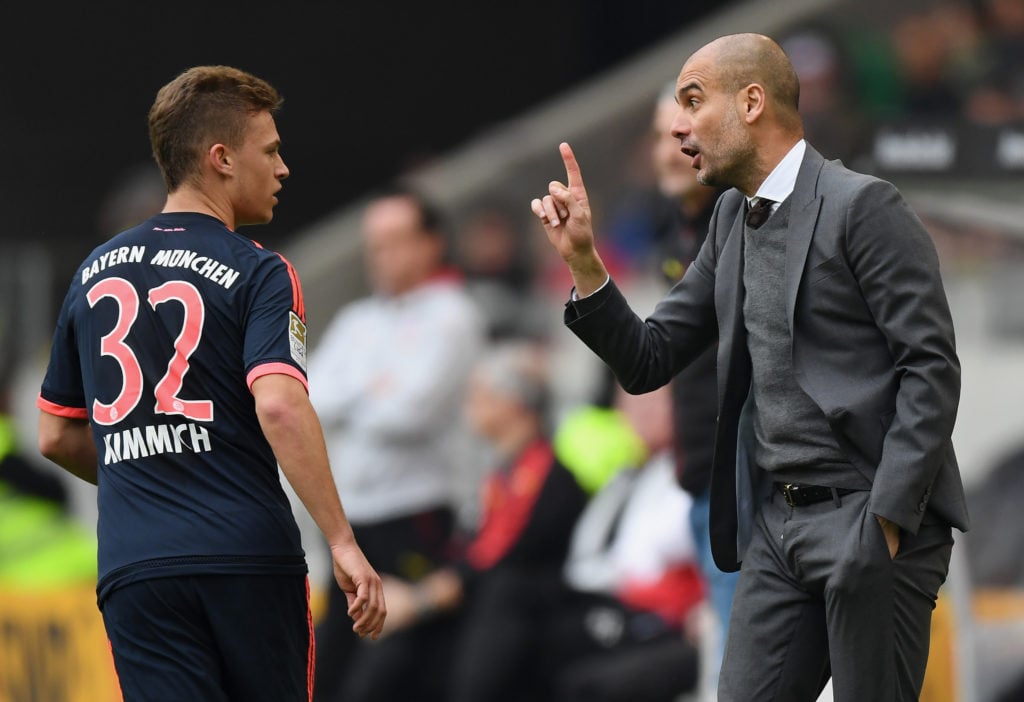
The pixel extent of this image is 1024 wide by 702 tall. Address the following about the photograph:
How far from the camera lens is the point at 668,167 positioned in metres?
5.40

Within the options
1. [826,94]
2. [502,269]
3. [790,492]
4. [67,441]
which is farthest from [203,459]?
[502,269]

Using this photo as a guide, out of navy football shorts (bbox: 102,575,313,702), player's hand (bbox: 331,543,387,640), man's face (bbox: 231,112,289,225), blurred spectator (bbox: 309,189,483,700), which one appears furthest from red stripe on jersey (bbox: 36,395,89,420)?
blurred spectator (bbox: 309,189,483,700)

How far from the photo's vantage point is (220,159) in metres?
3.92

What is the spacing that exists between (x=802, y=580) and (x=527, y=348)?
506 centimetres

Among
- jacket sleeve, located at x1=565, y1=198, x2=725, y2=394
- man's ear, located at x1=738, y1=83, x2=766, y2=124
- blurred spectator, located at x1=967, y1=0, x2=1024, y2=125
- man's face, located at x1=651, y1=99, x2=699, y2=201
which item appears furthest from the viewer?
blurred spectator, located at x1=967, y1=0, x2=1024, y2=125

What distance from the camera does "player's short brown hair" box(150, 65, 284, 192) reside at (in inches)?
153

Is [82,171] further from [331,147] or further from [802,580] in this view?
[802,580]

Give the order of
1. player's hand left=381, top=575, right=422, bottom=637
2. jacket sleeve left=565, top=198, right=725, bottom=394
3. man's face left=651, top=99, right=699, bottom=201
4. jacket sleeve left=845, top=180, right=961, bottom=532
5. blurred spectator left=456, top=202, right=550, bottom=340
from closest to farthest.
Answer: jacket sleeve left=845, top=180, right=961, bottom=532 → jacket sleeve left=565, top=198, right=725, bottom=394 → man's face left=651, top=99, right=699, bottom=201 → player's hand left=381, top=575, right=422, bottom=637 → blurred spectator left=456, top=202, right=550, bottom=340

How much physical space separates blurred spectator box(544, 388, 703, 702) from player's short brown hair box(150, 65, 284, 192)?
3.14 metres

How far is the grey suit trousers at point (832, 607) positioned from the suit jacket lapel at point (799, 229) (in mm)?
442

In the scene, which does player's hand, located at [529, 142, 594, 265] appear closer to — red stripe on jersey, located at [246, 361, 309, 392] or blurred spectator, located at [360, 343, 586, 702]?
red stripe on jersey, located at [246, 361, 309, 392]

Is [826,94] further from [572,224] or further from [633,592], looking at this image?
[572,224]

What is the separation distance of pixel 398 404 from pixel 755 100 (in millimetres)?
3973

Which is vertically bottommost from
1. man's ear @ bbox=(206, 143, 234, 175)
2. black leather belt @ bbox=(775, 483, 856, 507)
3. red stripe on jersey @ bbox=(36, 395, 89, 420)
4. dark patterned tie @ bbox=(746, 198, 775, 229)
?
black leather belt @ bbox=(775, 483, 856, 507)
